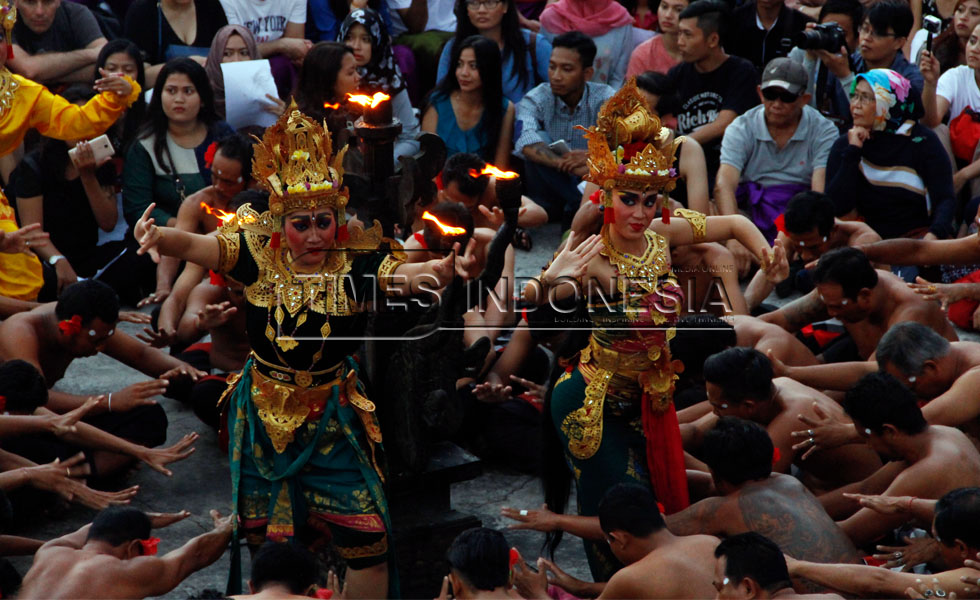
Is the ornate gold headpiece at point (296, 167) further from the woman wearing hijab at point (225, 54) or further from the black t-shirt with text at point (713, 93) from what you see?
the black t-shirt with text at point (713, 93)

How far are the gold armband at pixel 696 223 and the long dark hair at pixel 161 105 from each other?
3181mm

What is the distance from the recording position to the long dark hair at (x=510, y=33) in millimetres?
7988

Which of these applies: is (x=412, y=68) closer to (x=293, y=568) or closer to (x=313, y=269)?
(x=313, y=269)

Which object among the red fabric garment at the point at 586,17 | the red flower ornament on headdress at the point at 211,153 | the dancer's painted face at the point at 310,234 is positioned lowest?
the red flower ornament on headdress at the point at 211,153

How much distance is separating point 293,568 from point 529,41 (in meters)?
4.97

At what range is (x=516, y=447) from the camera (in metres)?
5.80

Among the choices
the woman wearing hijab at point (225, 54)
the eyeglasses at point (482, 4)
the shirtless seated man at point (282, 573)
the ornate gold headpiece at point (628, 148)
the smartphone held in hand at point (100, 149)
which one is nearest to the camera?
the shirtless seated man at point (282, 573)

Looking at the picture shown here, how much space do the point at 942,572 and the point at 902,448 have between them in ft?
2.29

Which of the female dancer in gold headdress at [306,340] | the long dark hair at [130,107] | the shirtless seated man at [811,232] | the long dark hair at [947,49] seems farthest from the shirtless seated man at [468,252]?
the long dark hair at [947,49]

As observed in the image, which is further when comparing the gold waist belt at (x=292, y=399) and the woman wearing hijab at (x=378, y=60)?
the woman wearing hijab at (x=378, y=60)

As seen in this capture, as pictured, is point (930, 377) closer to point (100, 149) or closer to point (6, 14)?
point (100, 149)

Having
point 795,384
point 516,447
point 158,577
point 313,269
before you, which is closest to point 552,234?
point 516,447

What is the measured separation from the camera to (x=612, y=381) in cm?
479

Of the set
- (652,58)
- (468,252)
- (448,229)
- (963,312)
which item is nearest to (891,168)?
(963,312)
